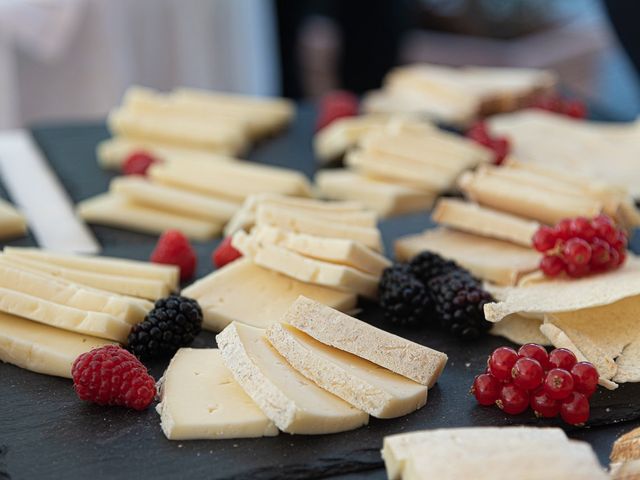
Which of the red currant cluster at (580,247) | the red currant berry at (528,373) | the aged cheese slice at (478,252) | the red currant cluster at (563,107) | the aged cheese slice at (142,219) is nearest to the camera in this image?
the red currant berry at (528,373)

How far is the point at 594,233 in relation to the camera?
2.56 metres

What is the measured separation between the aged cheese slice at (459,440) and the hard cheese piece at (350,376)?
0.65 feet

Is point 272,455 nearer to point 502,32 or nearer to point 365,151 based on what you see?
point 365,151

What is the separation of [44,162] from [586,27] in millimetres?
5935

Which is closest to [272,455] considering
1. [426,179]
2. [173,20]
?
[426,179]

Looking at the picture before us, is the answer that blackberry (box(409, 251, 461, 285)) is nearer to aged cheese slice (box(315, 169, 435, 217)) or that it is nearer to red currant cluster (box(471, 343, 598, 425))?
red currant cluster (box(471, 343, 598, 425))

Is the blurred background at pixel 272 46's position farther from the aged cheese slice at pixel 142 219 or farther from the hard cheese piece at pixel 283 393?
the hard cheese piece at pixel 283 393

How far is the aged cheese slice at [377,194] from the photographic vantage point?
3324mm

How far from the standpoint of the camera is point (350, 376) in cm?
198

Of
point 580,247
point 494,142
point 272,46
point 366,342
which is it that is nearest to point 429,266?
point 580,247

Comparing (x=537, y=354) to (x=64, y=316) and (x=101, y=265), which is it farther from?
(x=101, y=265)

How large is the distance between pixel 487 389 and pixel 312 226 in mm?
784

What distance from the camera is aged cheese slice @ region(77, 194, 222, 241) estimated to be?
314 cm

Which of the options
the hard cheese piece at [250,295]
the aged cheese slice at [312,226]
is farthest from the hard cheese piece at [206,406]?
the aged cheese slice at [312,226]
